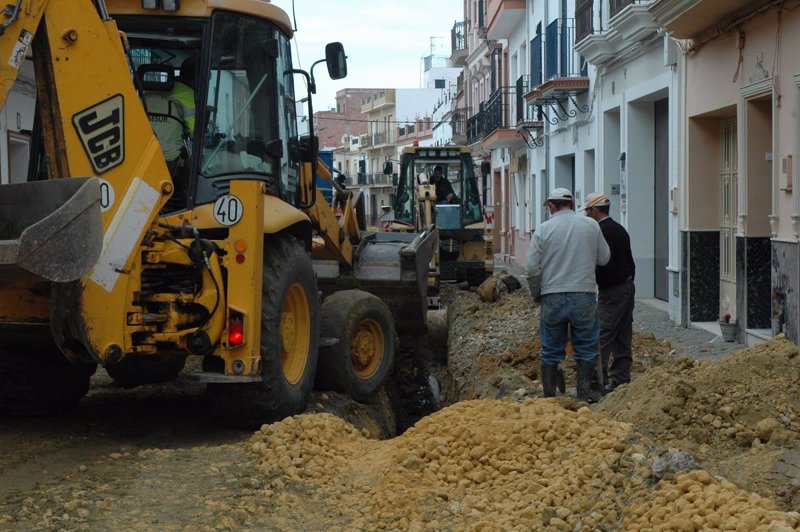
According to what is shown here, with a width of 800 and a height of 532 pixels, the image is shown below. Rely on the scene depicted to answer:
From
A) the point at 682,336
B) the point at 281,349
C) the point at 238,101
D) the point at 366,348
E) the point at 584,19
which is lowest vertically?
the point at 682,336

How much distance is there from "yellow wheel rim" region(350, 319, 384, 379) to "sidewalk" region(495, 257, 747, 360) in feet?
12.5

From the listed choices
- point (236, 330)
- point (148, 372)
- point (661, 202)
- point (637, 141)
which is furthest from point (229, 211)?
point (637, 141)

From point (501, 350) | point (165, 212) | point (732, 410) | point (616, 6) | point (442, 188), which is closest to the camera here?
point (732, 410)

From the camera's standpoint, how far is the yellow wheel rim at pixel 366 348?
9758 mm

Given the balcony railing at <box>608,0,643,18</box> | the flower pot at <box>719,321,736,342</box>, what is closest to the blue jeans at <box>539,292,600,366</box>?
the flower pot at <box>719,321,736,342</box>

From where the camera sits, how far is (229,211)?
24.6ft

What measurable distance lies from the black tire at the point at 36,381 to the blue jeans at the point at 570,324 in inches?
139

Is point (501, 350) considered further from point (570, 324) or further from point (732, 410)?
point (732, 410)

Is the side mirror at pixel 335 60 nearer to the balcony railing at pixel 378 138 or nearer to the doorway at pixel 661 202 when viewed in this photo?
the doorway at pixel 661 202

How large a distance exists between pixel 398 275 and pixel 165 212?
12.8ft

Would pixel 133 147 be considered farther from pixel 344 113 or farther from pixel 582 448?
pixel 344 113

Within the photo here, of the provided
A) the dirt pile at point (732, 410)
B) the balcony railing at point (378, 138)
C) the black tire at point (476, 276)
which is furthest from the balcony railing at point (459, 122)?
the dirt pile at point (732, 410)

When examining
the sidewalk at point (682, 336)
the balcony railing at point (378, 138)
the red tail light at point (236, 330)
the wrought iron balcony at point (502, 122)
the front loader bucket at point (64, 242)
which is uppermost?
the balcony railing at point (378, 138)

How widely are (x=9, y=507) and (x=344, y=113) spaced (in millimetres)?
104825
